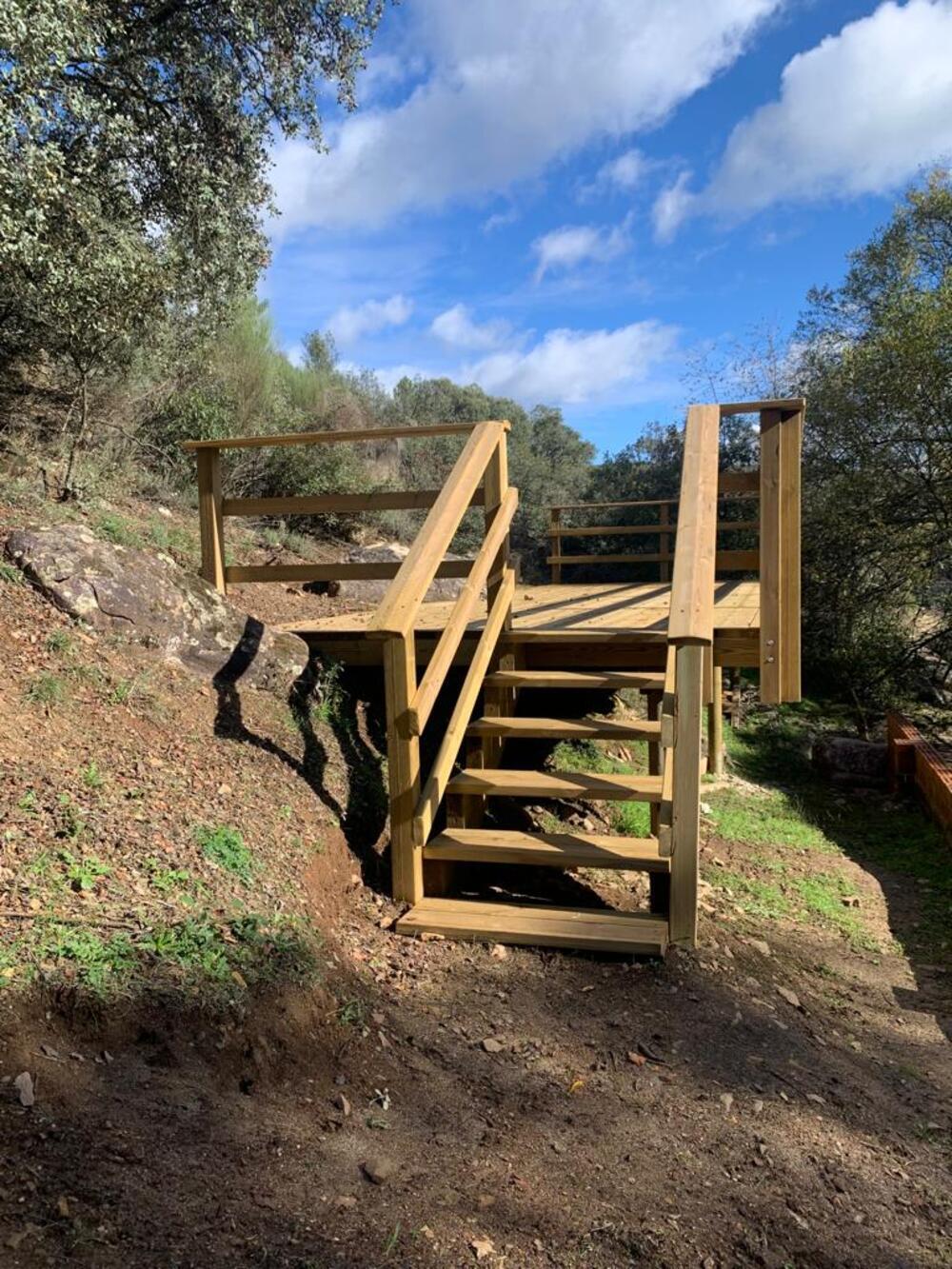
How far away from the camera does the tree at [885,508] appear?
10.8m

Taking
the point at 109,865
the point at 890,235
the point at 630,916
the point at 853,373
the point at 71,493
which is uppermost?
the point at 890,235

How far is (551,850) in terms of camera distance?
3.49 m

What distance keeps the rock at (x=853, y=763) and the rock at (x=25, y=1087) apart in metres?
7.90

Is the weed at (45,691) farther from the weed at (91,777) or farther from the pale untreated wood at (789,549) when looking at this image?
the pale untreated wood at (789,549)

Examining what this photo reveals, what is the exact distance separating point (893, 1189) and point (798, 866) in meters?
3.50

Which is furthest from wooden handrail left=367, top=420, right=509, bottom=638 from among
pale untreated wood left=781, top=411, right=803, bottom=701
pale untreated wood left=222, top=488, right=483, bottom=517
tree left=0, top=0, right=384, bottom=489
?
tree left=0, top=0, right=384, bottom=489

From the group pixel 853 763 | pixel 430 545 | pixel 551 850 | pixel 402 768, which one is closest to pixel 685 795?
pixel 551 850

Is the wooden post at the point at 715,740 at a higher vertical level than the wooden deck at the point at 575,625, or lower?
lower

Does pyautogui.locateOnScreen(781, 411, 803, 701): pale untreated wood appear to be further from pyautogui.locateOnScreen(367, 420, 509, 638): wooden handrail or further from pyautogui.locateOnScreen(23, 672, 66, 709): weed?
Answer: pyautogui.locateOnScreen(23, 672, 66, 709): weed

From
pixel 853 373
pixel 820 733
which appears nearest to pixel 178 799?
pixel 820 733

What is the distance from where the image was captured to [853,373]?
11445mm

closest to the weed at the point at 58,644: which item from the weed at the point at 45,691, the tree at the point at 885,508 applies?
the weed at the point at 45,691

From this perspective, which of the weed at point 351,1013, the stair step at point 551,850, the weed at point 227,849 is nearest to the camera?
the weed at point 351,1013

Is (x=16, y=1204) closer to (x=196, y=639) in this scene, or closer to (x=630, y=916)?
(x=630, y=916)
